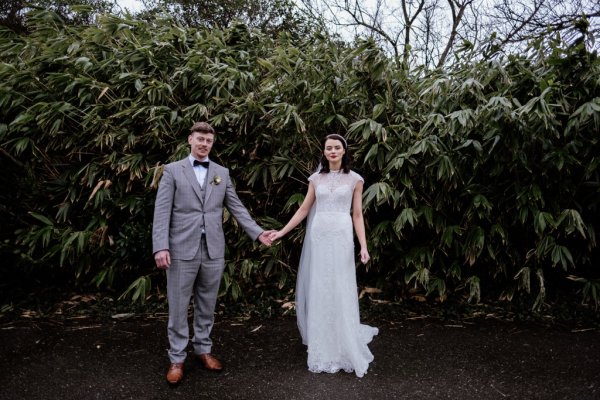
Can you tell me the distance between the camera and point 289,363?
10.8 feet

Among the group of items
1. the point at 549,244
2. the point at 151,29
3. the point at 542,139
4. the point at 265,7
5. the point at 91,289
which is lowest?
the point at 91,289

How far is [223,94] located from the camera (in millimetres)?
4672

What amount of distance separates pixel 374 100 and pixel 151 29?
2.55m

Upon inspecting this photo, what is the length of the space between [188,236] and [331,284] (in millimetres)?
1019

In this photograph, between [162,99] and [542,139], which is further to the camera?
[162,99]

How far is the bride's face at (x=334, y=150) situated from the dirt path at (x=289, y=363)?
1.45 metres

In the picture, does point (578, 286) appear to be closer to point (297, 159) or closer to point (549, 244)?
point (549, 244)

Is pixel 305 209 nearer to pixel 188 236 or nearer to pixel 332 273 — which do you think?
pixel 332 273

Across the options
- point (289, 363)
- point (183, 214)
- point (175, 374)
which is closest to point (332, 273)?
point (289, 363)

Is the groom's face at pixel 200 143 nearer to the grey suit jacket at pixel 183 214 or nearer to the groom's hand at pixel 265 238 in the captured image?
the grey suit jacket at pixel 183 214

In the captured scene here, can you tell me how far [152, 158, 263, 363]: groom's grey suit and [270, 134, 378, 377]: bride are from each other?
0.51m

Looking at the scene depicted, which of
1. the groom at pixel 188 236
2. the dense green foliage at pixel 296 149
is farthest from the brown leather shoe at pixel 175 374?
the dense green foliage at pixel 296 149

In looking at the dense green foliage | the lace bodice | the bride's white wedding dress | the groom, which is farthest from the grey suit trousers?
the dense green foliage

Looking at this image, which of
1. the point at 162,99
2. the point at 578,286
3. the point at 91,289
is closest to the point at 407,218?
the point at 578,286
